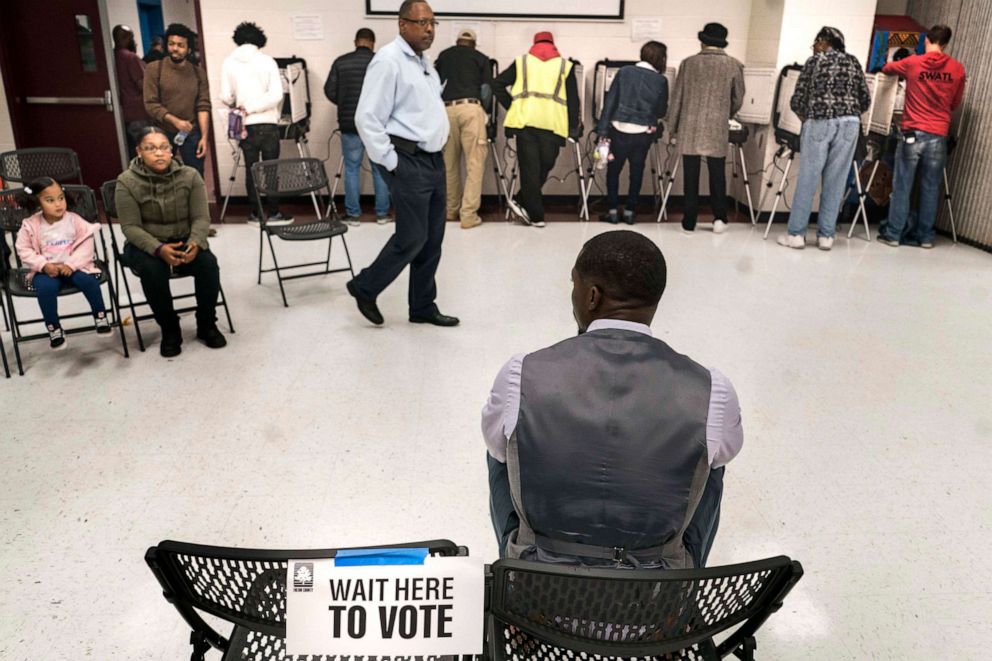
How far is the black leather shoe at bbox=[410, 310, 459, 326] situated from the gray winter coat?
327cm

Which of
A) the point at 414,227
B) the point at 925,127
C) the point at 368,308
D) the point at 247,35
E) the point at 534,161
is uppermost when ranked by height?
the point at 247,35

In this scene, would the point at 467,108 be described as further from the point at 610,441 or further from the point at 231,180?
the point at 610,441

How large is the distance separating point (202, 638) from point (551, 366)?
77cm

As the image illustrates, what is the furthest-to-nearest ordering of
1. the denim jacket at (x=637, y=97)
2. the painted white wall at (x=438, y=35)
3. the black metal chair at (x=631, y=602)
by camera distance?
the painted white wall at (x=438, y=35) → the denim jacket at (x=637, y=97) → the black metal chair at (x=631, y=602)

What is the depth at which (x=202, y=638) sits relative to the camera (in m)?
1.45

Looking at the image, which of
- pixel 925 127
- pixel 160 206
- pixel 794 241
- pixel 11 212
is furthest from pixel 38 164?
pixel 925 127

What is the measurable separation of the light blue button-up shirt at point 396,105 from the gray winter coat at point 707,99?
11.0ft

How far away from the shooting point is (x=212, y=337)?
416 centimetres

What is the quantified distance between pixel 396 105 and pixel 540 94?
3.04 metres

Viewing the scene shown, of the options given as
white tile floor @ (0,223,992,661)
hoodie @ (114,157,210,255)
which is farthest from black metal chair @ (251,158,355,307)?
hoodie @ (114,157,210,255)

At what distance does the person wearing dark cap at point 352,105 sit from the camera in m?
6.70

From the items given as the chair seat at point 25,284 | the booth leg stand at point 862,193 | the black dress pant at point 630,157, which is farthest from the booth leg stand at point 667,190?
the chair seat at point 25,284

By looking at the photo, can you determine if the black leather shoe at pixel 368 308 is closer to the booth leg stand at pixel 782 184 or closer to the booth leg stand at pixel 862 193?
the booth leg stand at pixel 782 184

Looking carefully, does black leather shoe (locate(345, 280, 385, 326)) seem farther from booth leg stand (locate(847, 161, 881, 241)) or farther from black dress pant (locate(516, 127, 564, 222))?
booth leg stand (locate(847, 161, 881, 241))
